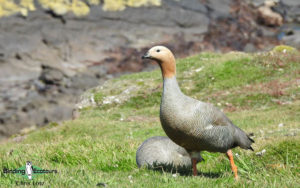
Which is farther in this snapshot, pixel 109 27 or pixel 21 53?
pixel 109 27

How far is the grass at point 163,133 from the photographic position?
838 cm

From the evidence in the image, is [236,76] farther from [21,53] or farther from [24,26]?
[24,26]

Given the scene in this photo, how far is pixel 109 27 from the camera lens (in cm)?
6012

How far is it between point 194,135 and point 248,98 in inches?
741

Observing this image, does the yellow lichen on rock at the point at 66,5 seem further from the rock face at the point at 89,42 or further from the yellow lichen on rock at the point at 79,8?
the rock face at the point at 89,42

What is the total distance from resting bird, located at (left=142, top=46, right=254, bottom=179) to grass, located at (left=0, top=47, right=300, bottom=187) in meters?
0.74

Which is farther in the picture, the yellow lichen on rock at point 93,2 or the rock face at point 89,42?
the yellow lichen on rock at point 93,2

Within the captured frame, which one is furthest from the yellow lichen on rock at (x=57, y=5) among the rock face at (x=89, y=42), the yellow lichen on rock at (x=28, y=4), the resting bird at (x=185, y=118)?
the resting bird at (x=185, y=118)

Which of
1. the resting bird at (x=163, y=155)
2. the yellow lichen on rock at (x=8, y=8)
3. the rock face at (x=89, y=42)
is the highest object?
the yellow lichen on rock at (x=8, y=8)

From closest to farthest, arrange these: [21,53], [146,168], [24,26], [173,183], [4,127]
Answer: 1. [173,183]
2. [146,168]
3. [4,127]
4. [21,53]
5. [24,26]

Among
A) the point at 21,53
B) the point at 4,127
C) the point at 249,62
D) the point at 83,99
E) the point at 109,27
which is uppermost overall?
the point at 109,27

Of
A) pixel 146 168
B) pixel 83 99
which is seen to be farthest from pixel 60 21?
pixel 146 168

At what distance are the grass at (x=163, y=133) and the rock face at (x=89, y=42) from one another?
1277 centimetres

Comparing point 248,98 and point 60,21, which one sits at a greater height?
point 60,21
